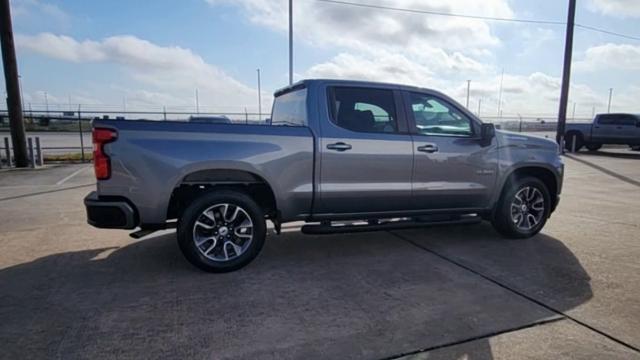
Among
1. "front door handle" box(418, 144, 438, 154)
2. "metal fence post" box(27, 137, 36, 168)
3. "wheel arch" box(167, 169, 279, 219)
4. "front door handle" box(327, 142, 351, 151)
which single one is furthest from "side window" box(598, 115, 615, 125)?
"metal fence post" box(27, 137, 36, 168)

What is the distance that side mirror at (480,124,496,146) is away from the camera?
534 cm

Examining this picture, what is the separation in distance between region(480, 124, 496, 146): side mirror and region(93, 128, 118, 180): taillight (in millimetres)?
4132

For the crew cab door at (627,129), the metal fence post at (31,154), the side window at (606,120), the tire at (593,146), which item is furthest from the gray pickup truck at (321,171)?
the tire at (593,146)

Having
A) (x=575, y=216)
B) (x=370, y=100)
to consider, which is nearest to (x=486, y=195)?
(x=370, y=100)

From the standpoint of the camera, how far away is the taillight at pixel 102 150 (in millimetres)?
4020

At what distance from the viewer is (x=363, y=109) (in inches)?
198

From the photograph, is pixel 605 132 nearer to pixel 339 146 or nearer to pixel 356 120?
pixel 356 120

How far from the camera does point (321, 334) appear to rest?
10.6 ft

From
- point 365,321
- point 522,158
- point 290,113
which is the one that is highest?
point 290,113

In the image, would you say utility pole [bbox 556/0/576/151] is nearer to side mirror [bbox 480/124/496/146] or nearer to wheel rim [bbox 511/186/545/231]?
wheel rim [bbox 511/186/545/231]

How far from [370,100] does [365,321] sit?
2640mm

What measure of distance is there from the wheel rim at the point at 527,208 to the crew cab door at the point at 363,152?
5.52ft

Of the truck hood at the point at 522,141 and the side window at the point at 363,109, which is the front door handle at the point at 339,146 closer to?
the side window at the point at 363,109

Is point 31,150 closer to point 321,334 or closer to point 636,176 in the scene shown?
point 321,334
